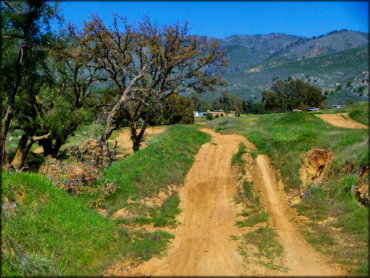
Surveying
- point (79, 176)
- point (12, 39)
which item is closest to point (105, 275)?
point (79, 176)

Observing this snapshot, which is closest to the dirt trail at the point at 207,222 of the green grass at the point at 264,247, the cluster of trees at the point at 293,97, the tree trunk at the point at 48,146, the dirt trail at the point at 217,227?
the dirt trail at the point at 217,227

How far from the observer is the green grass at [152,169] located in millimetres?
13969

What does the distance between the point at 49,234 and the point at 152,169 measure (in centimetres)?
716

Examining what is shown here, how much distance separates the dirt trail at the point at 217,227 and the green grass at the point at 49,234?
2.72 ft

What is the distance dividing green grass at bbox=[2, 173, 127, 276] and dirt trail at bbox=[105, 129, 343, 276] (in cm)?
83

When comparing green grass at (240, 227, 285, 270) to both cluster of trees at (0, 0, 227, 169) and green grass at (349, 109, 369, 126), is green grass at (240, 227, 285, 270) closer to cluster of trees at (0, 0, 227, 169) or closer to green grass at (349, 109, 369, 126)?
cluster of trees at (0, 0, 227, 169)

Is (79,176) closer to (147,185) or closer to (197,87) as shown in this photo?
(147,185)

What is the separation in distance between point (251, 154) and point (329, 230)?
766 cm

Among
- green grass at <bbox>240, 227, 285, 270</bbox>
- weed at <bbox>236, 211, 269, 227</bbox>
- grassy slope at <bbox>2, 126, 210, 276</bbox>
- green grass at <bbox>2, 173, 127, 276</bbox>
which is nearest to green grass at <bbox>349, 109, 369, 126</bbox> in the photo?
weed at <bbox>236, 211, 269, 227</bbox>

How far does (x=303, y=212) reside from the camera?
12000mm

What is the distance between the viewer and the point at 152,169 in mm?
15672

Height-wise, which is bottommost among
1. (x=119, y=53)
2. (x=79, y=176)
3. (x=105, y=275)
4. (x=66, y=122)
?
(x=105, y=275)

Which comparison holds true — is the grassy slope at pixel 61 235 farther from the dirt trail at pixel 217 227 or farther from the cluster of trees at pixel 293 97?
the cluster of trees at pixel 293 97

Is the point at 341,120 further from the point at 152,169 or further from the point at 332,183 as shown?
the point at 152,169
